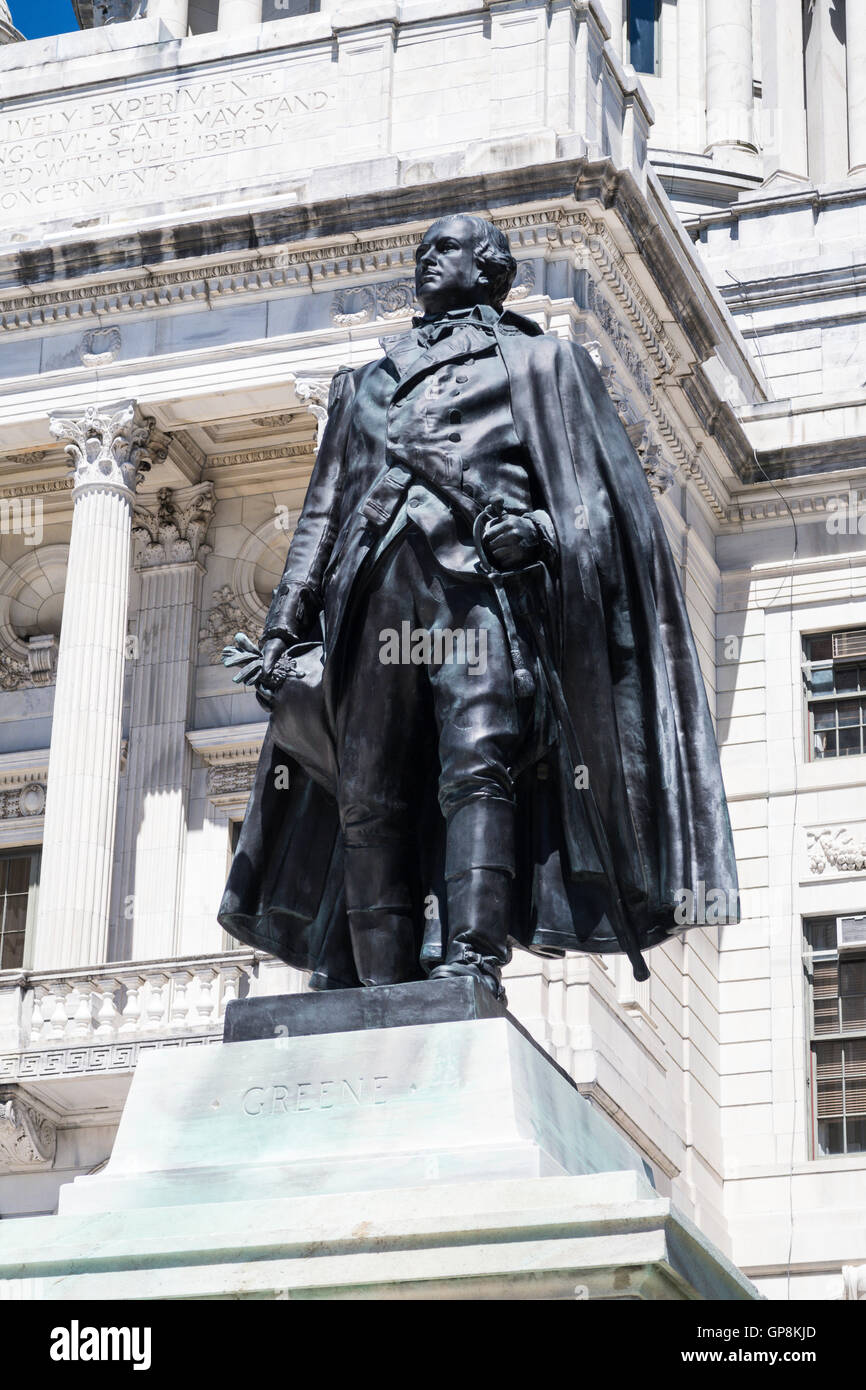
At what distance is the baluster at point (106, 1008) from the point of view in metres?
23.4

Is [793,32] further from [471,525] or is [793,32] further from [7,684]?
[471,525]

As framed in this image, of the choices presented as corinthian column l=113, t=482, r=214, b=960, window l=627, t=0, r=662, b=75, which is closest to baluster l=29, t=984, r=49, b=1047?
corinthian column l=113, t=482, r=214, b=960

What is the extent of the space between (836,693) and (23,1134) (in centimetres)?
1005

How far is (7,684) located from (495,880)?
23.1 metres

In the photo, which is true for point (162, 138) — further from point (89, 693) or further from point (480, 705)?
point (480, 705)

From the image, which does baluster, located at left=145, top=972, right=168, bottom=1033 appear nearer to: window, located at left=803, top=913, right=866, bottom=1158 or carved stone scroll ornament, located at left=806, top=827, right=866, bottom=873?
window, located at left=803, top=913, right=866, bottom=1158

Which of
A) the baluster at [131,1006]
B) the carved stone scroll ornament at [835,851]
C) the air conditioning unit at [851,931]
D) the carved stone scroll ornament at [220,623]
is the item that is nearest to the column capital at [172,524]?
the carved stone scroll ornament at [220,623]

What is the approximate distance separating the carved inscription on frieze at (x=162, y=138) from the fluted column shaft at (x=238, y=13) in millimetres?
15664

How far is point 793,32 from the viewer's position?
45969 mm

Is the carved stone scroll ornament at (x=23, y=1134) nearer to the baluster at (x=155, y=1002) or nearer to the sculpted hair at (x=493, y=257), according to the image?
the baluster at (x=155, y=1002)

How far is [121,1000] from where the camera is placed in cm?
2367

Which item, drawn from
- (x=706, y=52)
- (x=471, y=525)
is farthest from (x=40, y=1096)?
(x=706, y=52)

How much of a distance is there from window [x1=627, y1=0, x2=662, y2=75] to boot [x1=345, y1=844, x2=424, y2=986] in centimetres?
4100
